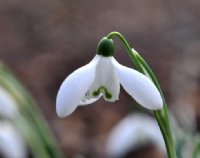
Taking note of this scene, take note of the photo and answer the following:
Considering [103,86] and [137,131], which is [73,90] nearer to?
[103,86]

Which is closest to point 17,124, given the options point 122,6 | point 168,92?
point 168,92

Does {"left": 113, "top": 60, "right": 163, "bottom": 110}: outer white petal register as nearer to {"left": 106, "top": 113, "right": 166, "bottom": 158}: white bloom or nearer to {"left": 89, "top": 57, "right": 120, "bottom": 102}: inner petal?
{"left": 89, "top": 57, "right": 120, "bottom": 102}: inner petal

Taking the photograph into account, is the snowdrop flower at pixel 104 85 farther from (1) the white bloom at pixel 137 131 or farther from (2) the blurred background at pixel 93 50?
(1) the white bloom at pixel 137 131

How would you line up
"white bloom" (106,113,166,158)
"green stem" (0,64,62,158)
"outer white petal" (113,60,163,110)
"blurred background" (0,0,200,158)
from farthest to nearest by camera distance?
"blurred background" (0,0,200,158) < "white bloom" (106,113,166,158) < "green stem" (0,64,62,158) < "outer white petal" (113,60,163,110)

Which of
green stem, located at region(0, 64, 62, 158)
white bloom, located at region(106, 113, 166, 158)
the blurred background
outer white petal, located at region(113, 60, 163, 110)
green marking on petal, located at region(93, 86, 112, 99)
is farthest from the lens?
the blurred background

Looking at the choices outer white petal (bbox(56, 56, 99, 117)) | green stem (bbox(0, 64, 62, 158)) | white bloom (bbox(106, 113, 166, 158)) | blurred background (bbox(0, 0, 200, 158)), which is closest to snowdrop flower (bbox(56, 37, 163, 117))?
outer white petal (bbox(56, 56, 99, 117))

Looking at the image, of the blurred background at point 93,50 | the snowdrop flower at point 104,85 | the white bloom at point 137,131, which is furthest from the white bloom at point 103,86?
the white bloom at point 137,131

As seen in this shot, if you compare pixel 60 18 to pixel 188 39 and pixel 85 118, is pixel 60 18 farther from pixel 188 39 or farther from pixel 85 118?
pixel 85 118

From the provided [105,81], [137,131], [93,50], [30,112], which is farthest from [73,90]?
[93,50]
